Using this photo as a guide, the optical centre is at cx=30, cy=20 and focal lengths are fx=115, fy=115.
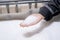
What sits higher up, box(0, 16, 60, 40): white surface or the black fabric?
the black fabric

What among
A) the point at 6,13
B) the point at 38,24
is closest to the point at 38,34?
the point at 38,24

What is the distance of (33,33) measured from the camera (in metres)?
0.32

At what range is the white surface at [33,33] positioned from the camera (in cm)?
31

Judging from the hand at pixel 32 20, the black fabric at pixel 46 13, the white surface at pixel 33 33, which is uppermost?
the black fabric at pixel 46 13

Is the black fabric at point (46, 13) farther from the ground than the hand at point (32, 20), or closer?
farther from the ground

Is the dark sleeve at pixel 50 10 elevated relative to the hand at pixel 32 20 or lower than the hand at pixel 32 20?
elevated

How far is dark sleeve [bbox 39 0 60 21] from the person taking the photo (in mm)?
350

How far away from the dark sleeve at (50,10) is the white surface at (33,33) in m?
0.02

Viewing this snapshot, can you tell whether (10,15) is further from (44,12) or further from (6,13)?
(44,12)

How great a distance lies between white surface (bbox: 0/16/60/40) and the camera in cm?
31

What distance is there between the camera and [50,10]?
36 centimetres

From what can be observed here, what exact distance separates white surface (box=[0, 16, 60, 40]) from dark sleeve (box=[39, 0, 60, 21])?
2 centimetres

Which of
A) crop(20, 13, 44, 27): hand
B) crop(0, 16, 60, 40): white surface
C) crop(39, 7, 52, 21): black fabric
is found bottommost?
crop(0, 16, 60, 40): white surface

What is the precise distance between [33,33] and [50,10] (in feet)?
0.30
